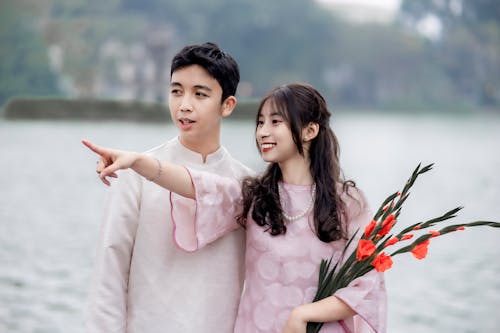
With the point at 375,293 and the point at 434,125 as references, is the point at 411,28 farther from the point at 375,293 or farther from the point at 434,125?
the point at 375,293

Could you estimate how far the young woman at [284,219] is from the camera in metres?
1.52

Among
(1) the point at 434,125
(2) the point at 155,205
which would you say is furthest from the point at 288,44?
(2) the point at 155,205

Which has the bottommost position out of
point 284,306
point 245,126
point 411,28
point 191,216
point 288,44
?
point 284,306

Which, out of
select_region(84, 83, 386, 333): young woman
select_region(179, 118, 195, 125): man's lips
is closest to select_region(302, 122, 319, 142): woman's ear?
select_region(84, 83, 386, 333): young woman

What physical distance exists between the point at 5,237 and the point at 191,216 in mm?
6293

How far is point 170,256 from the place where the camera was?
63.6 inches

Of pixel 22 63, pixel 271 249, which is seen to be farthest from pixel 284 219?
pixel 22 63

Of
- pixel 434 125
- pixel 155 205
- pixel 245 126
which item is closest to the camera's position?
pixel 155 205

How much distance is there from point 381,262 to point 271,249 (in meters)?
0.23

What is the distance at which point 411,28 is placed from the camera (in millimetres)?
40594

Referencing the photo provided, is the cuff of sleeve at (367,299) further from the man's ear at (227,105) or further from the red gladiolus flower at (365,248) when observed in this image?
the man's ear at (227,105)

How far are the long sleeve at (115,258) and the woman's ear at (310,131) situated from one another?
0.37m

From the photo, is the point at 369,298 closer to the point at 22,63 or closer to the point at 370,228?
the point at 370,228

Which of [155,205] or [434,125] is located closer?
[155,205]
